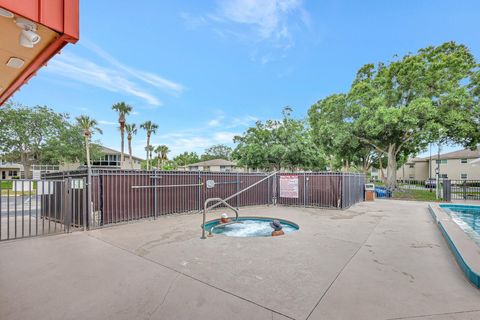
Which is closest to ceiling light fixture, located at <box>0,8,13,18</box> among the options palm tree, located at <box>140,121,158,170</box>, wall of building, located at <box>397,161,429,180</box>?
palm tree, located at <box>140,121,158,170</box>

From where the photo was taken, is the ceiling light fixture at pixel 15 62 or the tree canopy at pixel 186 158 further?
the tree canopy at pixel 186 158

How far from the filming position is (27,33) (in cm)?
244

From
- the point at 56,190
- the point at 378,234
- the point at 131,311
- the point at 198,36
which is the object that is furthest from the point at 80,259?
the point at 198,36

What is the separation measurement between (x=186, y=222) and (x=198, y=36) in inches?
428

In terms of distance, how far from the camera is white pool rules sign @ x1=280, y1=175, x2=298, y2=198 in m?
11.3

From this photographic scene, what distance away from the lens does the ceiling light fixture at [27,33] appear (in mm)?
2254

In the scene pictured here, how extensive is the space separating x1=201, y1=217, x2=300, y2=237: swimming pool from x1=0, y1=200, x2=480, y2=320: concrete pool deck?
1.70m

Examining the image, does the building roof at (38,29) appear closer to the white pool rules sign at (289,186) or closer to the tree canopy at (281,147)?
the white pool rules sign at (289,186)

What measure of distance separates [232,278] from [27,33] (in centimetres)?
396

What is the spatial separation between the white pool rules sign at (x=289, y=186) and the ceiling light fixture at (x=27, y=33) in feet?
33.7

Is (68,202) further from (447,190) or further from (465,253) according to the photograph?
(447,190)

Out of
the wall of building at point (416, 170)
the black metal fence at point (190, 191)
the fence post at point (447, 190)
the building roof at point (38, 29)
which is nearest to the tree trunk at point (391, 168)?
the fence post at point (447, 190)

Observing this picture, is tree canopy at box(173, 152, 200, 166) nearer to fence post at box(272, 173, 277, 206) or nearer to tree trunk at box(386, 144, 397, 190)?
tree trunk at box(386, 144, 397, 190)

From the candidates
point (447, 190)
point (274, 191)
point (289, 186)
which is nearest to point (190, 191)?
point (274, 191)
